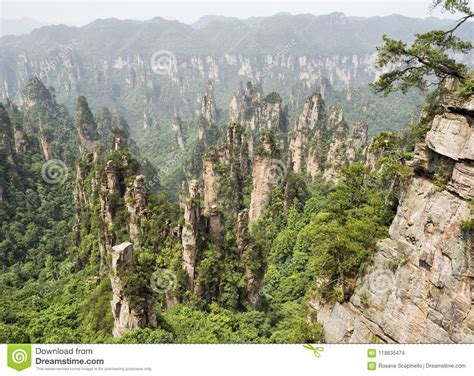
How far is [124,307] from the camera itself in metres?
18.2

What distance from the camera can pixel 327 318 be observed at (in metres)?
15.3

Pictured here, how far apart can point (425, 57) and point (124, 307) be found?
54.8ft

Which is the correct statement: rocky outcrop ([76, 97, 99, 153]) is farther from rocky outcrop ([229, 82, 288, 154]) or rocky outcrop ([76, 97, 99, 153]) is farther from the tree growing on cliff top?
the tree growing on cliff top

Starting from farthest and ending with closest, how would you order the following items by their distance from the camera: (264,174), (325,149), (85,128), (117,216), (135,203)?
(85,128), (325,149), (264,174), (117,216), (135,203)

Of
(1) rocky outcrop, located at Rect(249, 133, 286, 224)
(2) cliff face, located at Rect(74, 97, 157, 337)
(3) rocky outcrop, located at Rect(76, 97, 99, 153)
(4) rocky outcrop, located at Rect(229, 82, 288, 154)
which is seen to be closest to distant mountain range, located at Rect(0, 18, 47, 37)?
(2) cliff face, located at Rect(74, 97, 157, 337)

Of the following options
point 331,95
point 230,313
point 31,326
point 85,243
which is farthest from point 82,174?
point 331,95

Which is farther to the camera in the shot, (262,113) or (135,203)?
(262,113)

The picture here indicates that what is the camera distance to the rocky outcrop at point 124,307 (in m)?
17.7

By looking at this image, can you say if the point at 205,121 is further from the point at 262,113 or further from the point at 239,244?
the point at 239,244

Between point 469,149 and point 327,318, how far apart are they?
8207 millimetres

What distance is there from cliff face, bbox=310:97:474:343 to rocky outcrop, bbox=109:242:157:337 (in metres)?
8.58

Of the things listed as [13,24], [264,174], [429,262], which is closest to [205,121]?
[264,174]

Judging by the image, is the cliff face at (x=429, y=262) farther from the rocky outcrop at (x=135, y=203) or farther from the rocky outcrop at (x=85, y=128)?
the rocky outcrop at (x=85, y=128)
